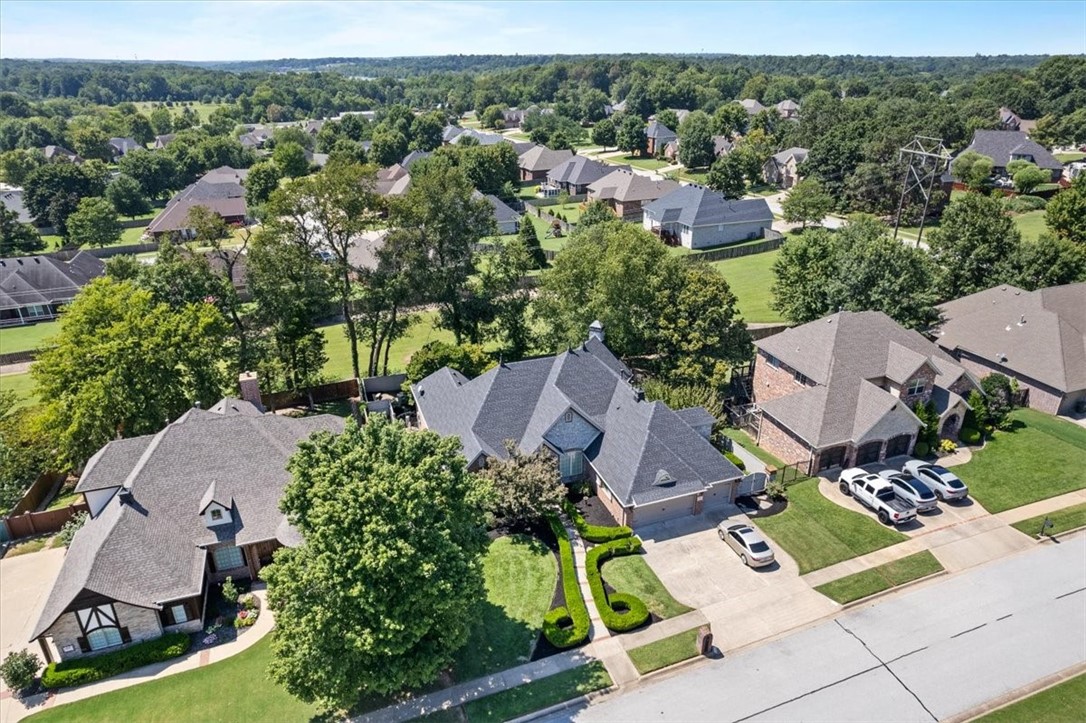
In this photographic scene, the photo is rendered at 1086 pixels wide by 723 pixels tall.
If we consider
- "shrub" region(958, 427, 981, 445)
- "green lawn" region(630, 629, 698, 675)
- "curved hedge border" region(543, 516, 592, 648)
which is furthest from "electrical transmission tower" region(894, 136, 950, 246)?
"curved hedge border" region(543, 516, 592, 648)

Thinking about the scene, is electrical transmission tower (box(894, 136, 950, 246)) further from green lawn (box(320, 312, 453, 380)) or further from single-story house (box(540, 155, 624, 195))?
single-story house (box(540, 155, 624, 195))

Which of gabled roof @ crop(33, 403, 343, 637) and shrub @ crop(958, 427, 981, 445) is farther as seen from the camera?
shrub @ crop(958, 427, 981, 445)

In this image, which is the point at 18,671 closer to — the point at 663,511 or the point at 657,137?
the point at 663,511

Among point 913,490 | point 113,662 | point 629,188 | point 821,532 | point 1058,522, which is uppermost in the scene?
point 629,188

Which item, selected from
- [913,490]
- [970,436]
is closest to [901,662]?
[913,490]

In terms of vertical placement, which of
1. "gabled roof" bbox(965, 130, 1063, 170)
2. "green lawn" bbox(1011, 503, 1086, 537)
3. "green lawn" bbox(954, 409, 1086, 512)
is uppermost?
"gabled roof" bbox(965, 130, 1063, 170)

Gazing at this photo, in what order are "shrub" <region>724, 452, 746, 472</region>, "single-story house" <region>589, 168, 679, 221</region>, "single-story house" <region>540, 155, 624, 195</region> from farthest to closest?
"single-story house" <region>540, 155, 624, 195</region> < "single-story house" <region>589, 168, 679, 221</region> < "shrub" <region>724, 452, 746, 472</region>

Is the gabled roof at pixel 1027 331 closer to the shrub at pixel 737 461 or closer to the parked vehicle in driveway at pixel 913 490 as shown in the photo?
the parked vehicle in driveway at pixel 913 490
